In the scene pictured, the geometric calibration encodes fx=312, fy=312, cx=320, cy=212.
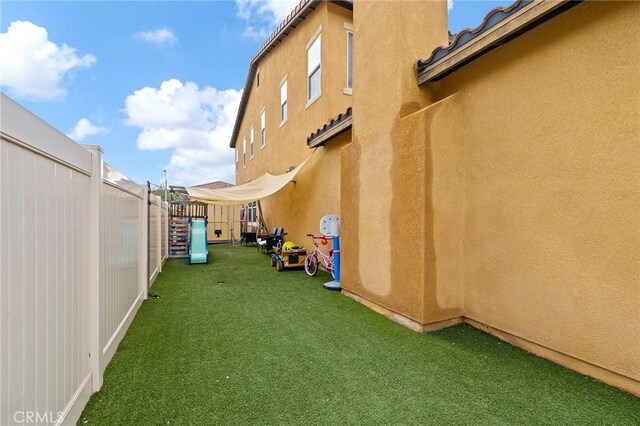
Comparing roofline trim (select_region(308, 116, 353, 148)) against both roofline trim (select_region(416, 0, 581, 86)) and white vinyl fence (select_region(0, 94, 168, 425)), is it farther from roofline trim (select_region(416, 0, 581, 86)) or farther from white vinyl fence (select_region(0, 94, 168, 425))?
white vinyl fence (select_region(0, 94, 168, 425))

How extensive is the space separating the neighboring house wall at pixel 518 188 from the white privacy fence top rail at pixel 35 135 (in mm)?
3503

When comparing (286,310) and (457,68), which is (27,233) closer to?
(286,310)

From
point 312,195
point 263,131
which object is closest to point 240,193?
point 312,195

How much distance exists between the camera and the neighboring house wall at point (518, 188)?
8.67ft

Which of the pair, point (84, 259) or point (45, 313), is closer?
point (45, 313)

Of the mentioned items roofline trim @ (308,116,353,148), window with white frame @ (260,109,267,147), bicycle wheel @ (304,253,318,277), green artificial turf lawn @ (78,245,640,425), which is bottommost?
green artificial turf lawn @ (78,245,640,425)

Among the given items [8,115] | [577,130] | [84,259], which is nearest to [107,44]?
[84,259]

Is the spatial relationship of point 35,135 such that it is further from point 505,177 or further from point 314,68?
point 314,68

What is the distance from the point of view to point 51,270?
1.93 metres

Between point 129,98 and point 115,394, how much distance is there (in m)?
18.1

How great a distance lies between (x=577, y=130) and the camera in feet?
9.50

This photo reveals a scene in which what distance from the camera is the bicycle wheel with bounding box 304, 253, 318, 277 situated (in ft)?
24.8

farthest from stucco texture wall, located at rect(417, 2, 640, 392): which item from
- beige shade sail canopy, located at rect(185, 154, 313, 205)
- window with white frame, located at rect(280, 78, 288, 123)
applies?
window with white frame, located at rect(280, 78, 288, 123)

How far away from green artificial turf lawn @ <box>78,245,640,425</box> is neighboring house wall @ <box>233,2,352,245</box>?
3.93m
